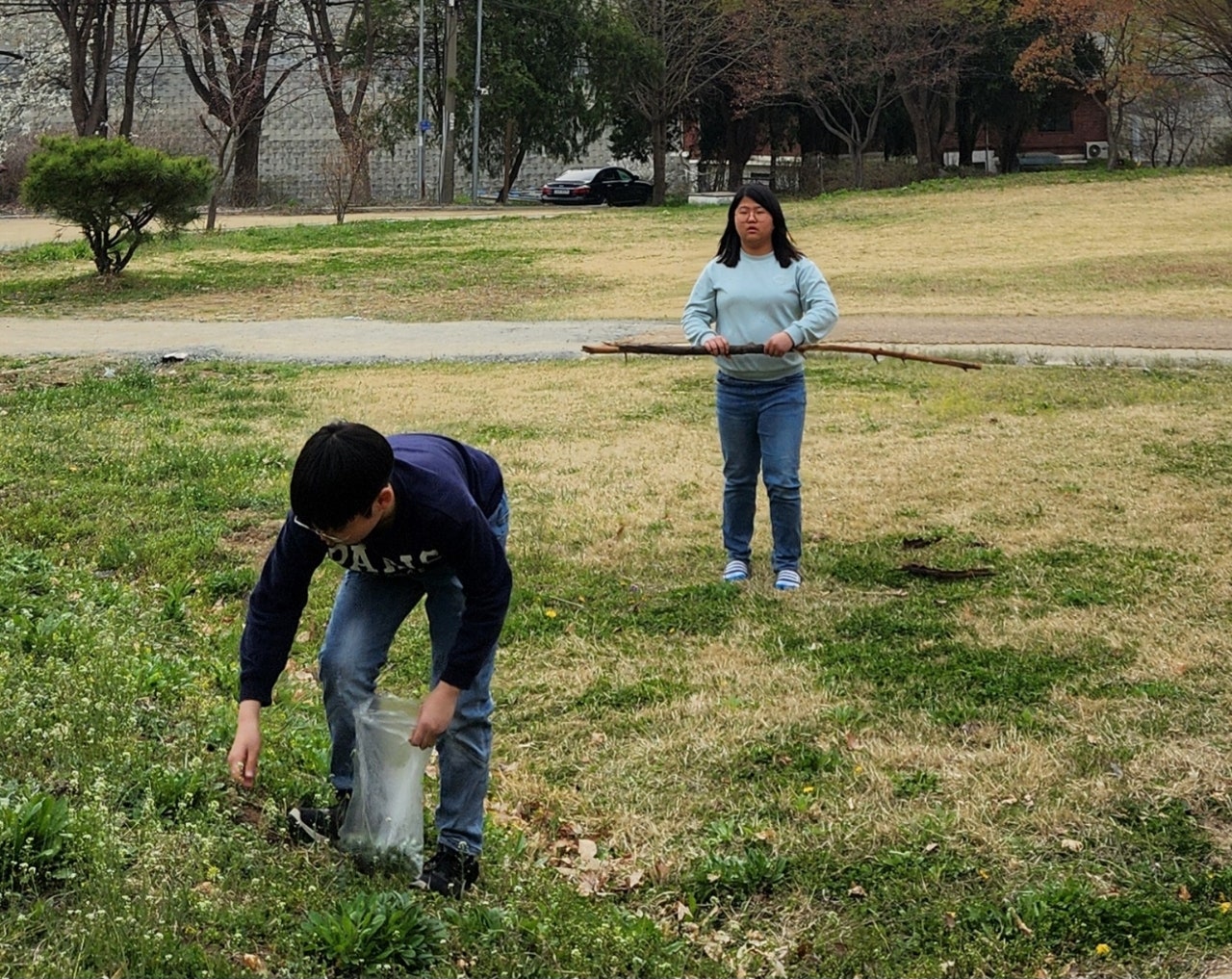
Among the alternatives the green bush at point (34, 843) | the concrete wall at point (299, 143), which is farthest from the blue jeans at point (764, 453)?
the concrete wall at point (299, 143)

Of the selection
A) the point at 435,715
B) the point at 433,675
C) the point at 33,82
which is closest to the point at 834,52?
the point at 33,82

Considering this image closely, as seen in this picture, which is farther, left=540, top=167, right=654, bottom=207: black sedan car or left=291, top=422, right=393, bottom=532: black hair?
left=540, top=167, right=654, bottom=207: black sedan car

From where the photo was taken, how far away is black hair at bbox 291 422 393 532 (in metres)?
3.14

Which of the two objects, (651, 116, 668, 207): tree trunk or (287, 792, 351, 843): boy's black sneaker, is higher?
(651, 116, 668, 207): tree trunk

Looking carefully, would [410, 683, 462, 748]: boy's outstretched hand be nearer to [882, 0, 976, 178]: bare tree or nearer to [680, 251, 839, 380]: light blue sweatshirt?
[680, 251, 839, 380]: light blue sweatshirt

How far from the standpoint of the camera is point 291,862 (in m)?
3.71

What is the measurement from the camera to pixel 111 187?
64.4 feet

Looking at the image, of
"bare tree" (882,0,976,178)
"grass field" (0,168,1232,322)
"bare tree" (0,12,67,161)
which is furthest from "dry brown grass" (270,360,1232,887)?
"bare tree" (0,12,67,161)

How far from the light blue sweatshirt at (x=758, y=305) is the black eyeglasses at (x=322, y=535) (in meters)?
3.31

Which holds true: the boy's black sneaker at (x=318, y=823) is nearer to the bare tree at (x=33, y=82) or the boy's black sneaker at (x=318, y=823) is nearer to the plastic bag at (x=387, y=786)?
the plastic bag at (x=387, y=786)

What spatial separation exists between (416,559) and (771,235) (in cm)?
353

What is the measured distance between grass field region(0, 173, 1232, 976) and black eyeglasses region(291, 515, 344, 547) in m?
0.80

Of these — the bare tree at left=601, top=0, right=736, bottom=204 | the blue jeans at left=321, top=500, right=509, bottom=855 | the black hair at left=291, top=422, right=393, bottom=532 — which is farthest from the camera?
the bare tree at left=601, top=0, right=736, bottom=204

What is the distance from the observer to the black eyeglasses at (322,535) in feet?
10.8
